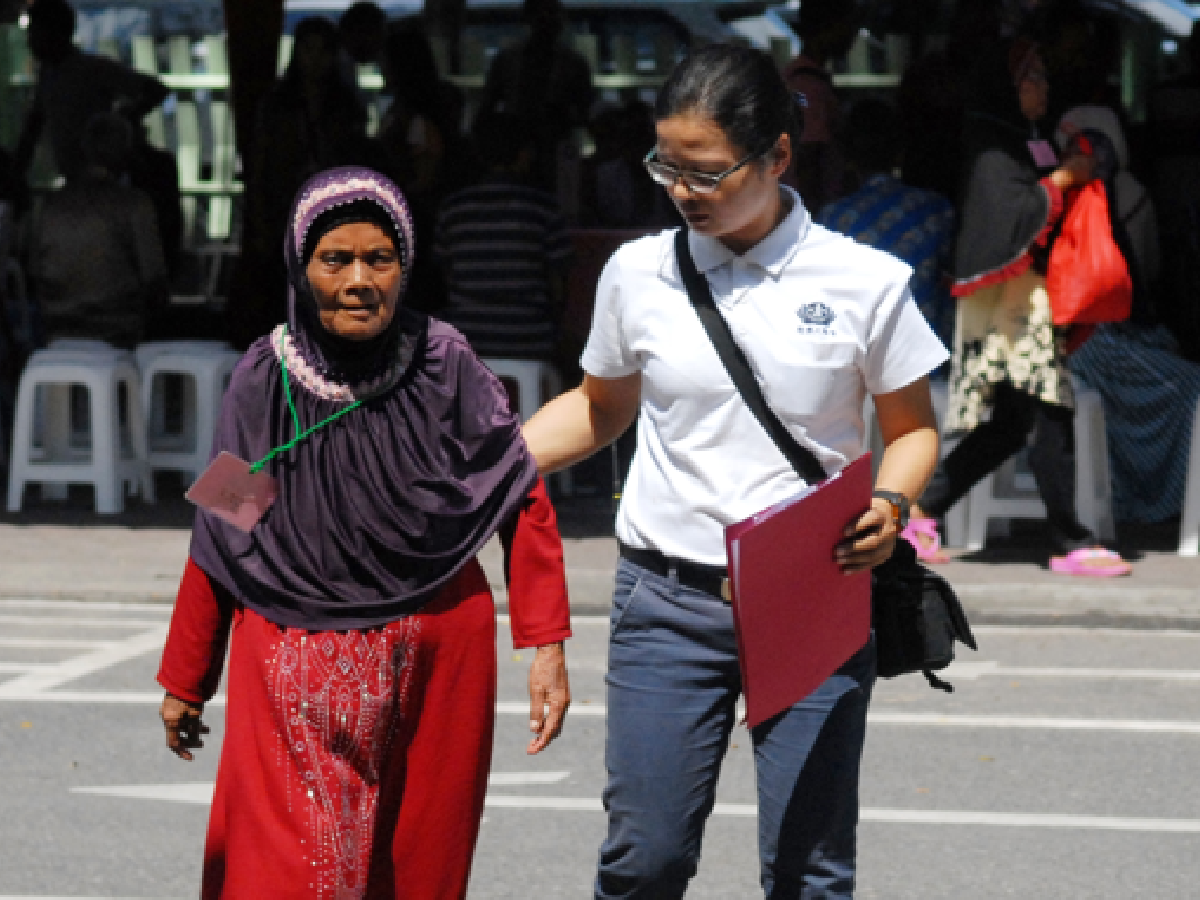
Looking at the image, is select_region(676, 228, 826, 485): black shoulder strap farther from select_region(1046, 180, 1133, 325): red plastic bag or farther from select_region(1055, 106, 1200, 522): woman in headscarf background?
select_region(1055, 106, 1200, 522): woman in headscarf background

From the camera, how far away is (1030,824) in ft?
20.4

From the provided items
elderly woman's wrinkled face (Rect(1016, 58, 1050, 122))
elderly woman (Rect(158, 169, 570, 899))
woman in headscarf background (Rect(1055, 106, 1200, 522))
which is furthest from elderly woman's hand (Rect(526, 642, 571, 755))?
woman in headscarf background (Rect(1055, 106, 1200, 522))

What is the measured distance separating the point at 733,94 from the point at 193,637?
1.34 meters

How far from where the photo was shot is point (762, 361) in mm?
3932

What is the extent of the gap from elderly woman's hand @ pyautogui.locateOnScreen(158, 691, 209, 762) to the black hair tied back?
1330mm

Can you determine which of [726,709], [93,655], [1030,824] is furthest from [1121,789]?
[93,655]

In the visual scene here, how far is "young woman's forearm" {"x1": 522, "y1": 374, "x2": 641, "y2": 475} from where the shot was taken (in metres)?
4.33

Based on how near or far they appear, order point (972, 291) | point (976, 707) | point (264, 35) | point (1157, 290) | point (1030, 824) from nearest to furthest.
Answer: point (1030, 824)
point (976, 707)
point (972, 291)
point (1157, 290)
point (264, 35)

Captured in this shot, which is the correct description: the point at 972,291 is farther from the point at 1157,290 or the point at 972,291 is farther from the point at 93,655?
the point at 93,655

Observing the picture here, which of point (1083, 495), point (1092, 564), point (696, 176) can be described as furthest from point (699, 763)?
point (1083, 495)

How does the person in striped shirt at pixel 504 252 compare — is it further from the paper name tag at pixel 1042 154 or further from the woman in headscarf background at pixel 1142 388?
the paper name tag at pixel 1042 154

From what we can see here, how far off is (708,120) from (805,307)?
1.15ft

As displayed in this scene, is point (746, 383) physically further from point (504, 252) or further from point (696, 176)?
point (504, 252)

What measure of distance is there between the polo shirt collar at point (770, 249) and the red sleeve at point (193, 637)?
3.39ft
